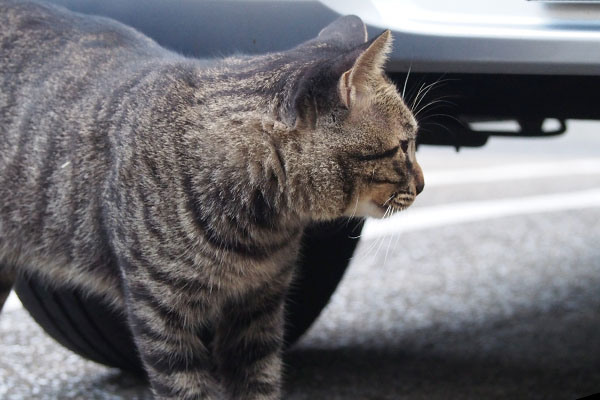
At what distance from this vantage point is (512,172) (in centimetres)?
777

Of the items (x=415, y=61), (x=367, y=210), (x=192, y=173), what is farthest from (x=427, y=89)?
(x=192, y=173)

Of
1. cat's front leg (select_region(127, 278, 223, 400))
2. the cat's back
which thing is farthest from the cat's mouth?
the cat's back

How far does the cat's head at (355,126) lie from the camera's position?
6.91 ft

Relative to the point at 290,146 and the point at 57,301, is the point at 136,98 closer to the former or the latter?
the point at 290,146

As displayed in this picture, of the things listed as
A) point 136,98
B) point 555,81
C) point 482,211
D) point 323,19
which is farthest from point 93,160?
point 482,211

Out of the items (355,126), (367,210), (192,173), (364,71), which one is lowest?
(367,210)

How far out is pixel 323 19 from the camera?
2449 millimetres

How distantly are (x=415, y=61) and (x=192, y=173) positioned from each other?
658mm

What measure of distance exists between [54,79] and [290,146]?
0.87m

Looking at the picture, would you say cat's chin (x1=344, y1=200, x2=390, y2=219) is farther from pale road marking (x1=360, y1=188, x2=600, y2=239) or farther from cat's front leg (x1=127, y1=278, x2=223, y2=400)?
pale road marking (x1=360, y1=188, x2=600, y2=239)

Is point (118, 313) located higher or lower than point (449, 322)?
higher

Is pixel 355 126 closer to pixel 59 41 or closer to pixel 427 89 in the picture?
pixel 427 89

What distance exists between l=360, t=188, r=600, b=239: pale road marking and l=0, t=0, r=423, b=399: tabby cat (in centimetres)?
286

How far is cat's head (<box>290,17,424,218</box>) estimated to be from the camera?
2.11m
